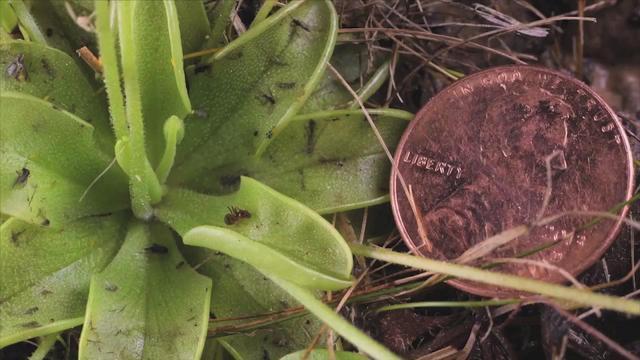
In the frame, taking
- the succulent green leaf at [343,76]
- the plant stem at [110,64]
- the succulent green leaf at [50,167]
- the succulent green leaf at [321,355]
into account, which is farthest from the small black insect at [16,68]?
the succulent green leaf at [321,355]

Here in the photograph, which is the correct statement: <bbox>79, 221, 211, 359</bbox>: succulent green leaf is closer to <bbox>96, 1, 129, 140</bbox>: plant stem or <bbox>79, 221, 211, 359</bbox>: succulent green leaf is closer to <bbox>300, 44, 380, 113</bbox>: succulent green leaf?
<bbox>96, 1, 129, 140</bbox>: plant stem

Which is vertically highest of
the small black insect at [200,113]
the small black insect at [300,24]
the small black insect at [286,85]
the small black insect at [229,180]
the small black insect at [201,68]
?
the small black insect at [300,24]

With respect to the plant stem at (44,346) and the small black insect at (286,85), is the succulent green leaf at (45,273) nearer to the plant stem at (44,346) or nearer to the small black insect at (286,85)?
the plant stem at (44,346)

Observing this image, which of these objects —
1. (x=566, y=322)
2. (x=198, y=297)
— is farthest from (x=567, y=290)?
(x=198, y=297)

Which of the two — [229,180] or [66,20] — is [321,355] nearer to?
[229,180]

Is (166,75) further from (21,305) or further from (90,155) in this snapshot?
(21,305)

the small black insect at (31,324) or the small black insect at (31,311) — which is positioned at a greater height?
the small black insect at (31,311)

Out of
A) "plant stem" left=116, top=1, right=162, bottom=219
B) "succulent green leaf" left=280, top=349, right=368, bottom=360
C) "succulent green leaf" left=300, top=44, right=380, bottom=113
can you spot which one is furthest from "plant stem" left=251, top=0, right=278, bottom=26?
"succulent green leaf" left=280, top=349, right=368, bottom=360
